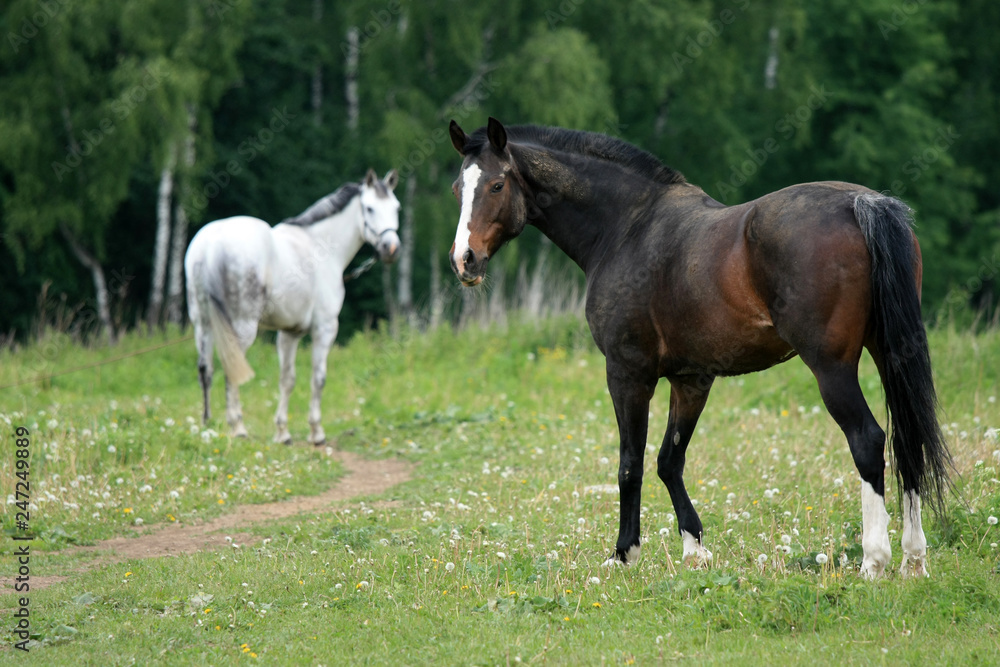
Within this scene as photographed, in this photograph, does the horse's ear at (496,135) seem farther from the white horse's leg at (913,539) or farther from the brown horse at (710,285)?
the white horse's leg at (913,539)

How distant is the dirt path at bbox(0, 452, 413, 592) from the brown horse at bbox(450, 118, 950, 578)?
2.95 meters

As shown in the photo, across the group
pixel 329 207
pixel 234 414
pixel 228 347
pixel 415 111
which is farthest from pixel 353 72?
pixel 228 347

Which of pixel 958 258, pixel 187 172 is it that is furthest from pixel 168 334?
pixel 958 258

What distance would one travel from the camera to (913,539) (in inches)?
178

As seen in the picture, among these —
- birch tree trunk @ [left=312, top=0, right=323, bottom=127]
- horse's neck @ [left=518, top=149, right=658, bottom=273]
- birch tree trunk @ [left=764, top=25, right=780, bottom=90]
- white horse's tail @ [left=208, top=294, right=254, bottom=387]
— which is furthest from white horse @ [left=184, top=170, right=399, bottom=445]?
birch tree trunk @ [left=764, top=25, right=780, bottom=90]

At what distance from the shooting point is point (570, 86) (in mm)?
20625

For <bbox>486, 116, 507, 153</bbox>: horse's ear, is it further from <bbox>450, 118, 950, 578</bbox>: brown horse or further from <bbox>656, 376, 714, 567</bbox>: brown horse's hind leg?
<bbox>656, 376, 714, 567</bbox>: brown horse's hind leg

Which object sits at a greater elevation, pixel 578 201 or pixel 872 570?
pixel 578 201

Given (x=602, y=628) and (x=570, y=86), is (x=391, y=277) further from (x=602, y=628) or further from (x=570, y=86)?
(x=602, y=628)

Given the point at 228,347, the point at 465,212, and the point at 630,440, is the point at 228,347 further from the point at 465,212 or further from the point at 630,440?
the point at 630,440

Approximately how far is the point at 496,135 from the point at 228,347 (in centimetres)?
511

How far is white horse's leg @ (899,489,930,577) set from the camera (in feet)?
14.8

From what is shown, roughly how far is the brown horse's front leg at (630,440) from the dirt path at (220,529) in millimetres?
2764

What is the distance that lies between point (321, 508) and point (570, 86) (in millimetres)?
15109
